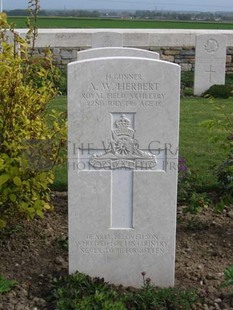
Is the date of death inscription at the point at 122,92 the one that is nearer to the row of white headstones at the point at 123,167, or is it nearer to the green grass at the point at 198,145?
the row of white headstones at the point at 123,167

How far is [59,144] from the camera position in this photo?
14.6 ft

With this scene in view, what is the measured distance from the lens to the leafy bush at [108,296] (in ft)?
11.2

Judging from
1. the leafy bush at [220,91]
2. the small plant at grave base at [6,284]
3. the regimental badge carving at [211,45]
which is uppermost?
the regimental badge carving at [211,45]

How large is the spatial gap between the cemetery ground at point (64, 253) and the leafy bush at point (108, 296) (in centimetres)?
9

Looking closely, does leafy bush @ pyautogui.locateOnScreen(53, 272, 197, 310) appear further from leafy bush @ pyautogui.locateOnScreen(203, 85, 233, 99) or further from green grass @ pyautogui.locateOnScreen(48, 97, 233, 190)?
leafy bush @ pyautogui.locateOnScreen(203, 85, 233, 99)

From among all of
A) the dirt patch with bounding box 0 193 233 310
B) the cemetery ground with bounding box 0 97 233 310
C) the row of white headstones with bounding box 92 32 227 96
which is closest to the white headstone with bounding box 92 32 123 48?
the row of white headstones with bounding box 92 32 227 96

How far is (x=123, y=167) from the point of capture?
3684 mm

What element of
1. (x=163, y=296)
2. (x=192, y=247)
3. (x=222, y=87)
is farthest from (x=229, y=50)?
(x=163, y=296)

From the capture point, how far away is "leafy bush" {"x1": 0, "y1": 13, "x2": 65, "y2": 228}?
4137 mm

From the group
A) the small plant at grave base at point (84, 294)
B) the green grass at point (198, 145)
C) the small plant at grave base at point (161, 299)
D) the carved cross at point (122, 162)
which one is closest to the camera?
the small plant at grave base at point (84, 294)

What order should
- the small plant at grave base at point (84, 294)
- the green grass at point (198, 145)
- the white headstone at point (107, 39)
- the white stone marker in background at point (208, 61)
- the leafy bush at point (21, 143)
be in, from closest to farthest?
1. the small plant at grave base at point (84, 294)
2. the leafy bush at point (21, 143)
3. the green grass at point (198, 145)
4. the white headstone at point (107, 39)
5. the white stone marker in background at point (208, 61)

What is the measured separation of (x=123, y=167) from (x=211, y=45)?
9.05 meters

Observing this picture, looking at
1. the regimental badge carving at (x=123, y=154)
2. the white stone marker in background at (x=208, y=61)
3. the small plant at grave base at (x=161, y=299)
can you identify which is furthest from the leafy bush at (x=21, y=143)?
the white stone marker in background at (x=208, y=61)

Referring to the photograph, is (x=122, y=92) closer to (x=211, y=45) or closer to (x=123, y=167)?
(x=123, y=167)
